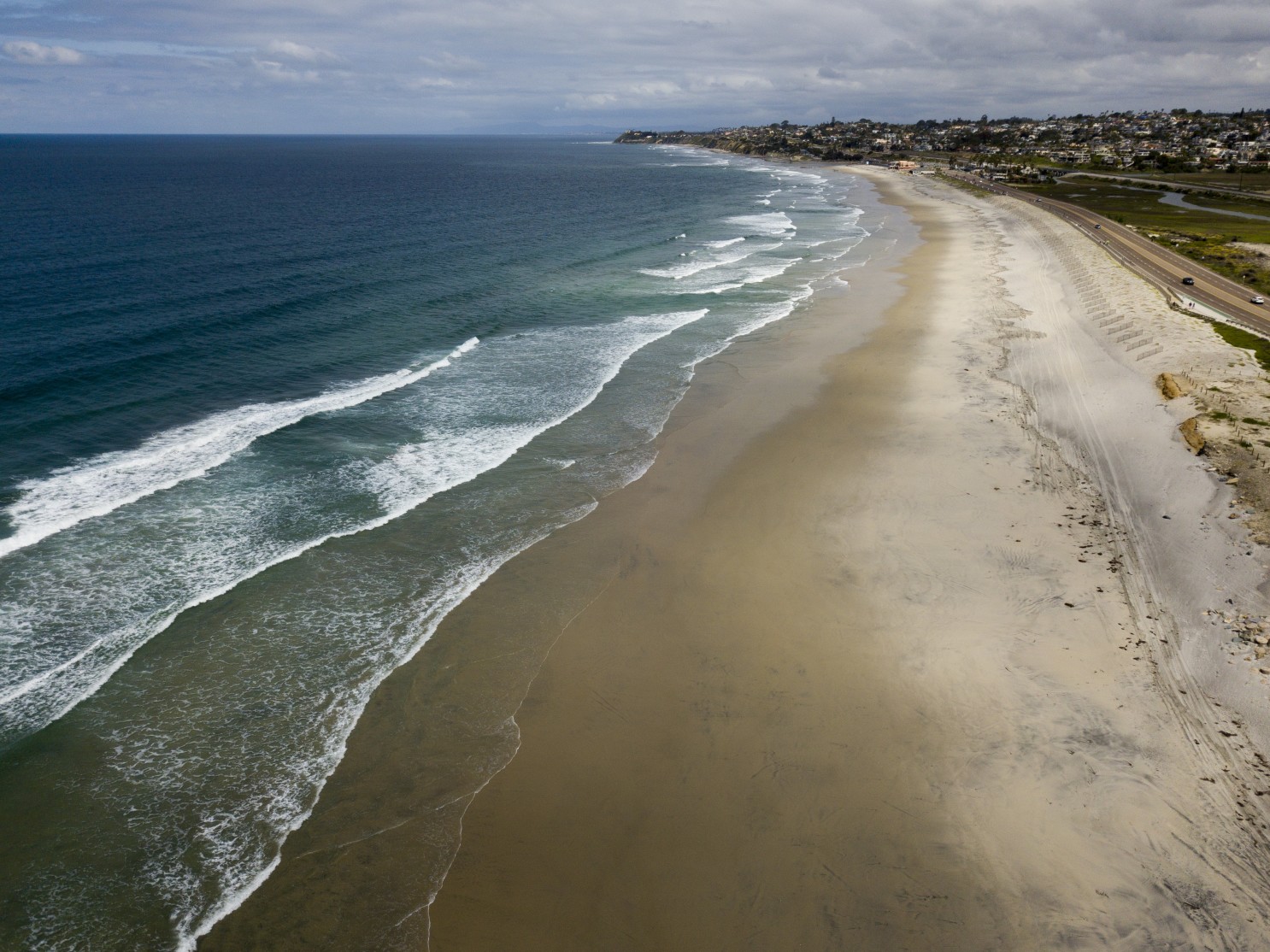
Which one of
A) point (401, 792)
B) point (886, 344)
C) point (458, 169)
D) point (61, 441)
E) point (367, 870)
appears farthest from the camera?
point (458, 169)

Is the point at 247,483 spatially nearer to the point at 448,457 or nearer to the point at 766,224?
the point at 448,457

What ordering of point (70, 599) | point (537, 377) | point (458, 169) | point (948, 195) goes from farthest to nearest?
point (458, 169) < point (948, 195) < point (537, 377) < point (70, 599)

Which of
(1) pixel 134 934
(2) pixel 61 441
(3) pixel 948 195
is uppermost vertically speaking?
(3) pixel 948 195

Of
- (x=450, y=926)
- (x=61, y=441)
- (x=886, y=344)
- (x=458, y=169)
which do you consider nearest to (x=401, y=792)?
(x=450, y=926)

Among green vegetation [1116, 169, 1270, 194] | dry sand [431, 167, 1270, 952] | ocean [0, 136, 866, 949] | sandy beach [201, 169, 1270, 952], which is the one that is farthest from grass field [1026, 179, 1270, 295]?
dry sand [431, 167, 1270, 952]

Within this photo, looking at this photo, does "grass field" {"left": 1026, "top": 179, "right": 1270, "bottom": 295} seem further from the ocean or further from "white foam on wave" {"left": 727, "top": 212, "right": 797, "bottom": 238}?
"white foam on wave" {"left": 727, "top": 212, "right": 797, "bottom": 238}

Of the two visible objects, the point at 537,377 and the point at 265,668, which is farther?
the point at 537,377

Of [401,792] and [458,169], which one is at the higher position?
[458,169]

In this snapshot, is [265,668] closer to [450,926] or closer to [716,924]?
[450,926]
